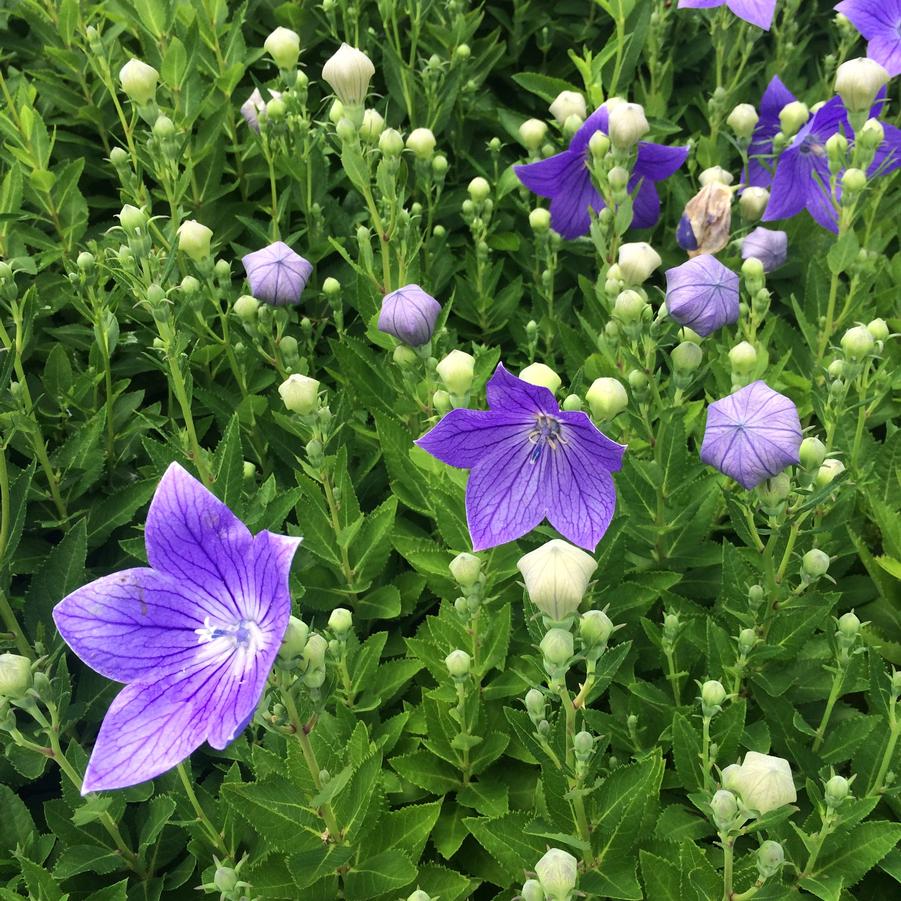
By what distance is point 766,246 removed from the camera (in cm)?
286

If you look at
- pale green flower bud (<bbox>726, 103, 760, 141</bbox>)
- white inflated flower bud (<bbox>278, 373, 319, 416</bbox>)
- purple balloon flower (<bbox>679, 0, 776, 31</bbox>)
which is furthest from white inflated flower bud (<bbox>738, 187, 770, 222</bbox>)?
white inflated flower bud (<bbox>278, 373, 319, 416</bbox>)

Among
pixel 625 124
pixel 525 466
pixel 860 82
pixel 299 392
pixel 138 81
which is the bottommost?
pixel 525 466

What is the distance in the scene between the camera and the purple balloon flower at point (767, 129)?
315 centimetres

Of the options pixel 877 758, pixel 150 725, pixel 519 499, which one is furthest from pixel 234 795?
pixel 877 758

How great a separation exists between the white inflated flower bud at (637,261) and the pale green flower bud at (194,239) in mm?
1087

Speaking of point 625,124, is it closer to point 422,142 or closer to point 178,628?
point 422,142

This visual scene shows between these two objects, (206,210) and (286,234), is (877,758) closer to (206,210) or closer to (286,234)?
(286,234)

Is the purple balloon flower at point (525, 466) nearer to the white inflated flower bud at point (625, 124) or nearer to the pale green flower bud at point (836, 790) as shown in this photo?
the pale green flower bud at point (836, 790)

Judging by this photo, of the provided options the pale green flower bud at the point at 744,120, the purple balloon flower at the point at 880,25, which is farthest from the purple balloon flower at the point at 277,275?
the purple balloon flower at the point at 880,25

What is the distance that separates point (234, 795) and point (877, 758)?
143cm

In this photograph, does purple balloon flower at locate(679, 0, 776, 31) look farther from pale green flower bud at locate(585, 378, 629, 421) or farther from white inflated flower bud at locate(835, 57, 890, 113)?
pale green flower bud at locate(585, 378, 629, 421)

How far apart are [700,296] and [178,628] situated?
54.1 inches

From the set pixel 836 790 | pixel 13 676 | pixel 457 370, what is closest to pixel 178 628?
pixel 13 676

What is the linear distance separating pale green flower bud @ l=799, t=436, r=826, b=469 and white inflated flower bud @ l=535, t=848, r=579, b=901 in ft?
3.04
